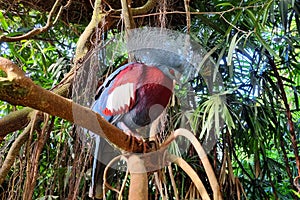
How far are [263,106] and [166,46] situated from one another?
1.76 ft

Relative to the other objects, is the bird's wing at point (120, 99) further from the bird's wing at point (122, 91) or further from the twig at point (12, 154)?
the twig at point (12, 154)

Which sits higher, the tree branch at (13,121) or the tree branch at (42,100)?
the tree branch at (13,121)

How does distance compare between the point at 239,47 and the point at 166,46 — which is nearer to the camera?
the point at 166,46

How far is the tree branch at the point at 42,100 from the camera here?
488 mm

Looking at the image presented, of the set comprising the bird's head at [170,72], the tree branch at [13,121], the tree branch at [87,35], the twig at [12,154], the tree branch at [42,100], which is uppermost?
the tree branch at [87,35]

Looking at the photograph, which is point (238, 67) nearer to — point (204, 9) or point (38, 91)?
point (204, 9)

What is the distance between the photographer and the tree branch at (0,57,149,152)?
1.60ft

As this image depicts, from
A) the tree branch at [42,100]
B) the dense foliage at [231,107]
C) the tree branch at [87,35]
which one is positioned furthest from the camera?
→ the dense foliage at [231,107]

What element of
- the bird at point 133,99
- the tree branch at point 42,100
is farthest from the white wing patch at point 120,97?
the tree branch at point 42,100

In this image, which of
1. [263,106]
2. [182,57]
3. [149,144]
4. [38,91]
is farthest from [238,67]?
[38,91]

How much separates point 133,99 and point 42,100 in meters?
0.52

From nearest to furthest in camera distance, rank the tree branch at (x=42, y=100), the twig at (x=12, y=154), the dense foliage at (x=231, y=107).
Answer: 1. the tree branch at (x=42, y=100)
2. the twig at (x=12, y=154)
3. the dense foliage at (x=231, y=107)

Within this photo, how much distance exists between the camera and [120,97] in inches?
42.4

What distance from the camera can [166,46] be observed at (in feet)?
3.71
